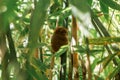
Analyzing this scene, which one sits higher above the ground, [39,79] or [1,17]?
[1,17]

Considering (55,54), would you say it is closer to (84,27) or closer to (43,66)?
(43,66)

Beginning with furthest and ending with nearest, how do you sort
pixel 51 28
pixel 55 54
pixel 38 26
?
pixel 51 28, pixel 55 54, pixel 38 26

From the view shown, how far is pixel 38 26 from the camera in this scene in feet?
1.05

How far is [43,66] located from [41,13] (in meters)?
0.45

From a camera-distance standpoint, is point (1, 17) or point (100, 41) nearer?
point (1, 17)

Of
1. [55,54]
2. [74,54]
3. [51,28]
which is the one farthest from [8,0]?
[51,28]

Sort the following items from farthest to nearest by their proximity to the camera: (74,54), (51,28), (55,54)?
(51,28), (55,54), (74,54)

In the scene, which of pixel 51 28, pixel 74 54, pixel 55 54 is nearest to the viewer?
pixel 74 54

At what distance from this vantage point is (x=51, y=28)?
988mm

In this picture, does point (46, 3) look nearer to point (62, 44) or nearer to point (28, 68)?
point (28, 68)

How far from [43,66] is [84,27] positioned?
17.5 inches

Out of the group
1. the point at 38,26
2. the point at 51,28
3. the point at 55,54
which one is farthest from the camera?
the point at 51,28

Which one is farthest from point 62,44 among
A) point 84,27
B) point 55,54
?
point 84,27

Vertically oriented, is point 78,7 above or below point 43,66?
above
